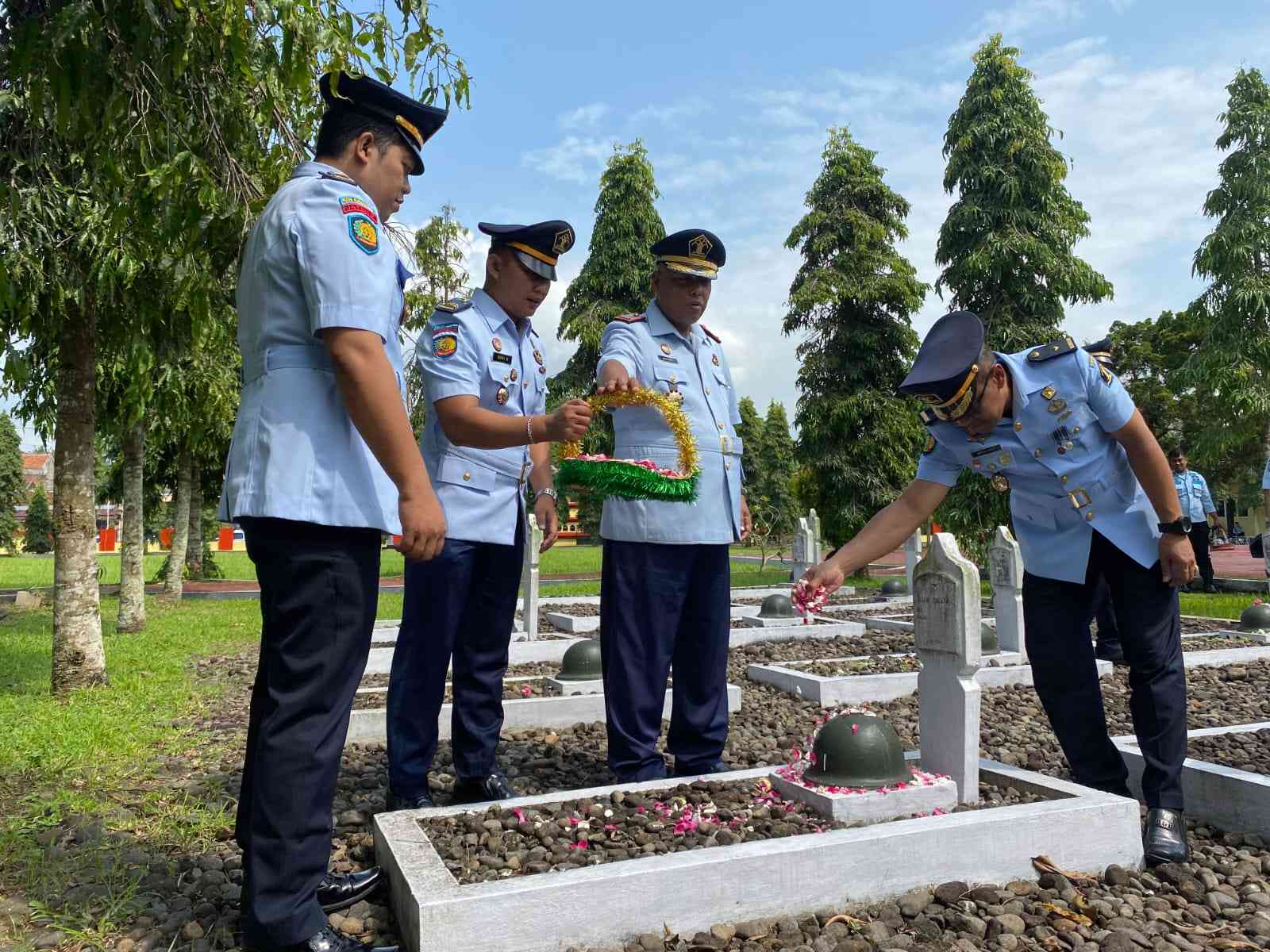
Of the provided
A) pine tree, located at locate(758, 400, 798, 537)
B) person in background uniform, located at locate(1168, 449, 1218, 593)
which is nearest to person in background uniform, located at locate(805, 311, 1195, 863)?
person in background uniform, located at locate(1168, 449, 1218, 593)

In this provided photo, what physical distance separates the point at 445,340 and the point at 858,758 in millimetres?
2295

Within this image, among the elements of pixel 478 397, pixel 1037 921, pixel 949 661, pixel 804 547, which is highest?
pixel 478 397

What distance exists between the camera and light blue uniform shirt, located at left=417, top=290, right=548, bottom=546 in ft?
12.5

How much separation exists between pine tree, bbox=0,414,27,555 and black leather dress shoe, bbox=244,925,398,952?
6041 cm

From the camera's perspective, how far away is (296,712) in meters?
2.45

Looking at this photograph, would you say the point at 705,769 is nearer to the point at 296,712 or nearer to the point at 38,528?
the point at 296,712

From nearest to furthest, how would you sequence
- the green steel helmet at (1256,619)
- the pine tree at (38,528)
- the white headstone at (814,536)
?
1. the green steel helmet at (1256,619)
2. the white headstone at (814,536)
3. the pine tree at (38,528)

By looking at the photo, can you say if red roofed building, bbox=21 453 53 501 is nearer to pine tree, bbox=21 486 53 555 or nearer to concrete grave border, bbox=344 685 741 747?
pine tree, bbox=21 486 53 555

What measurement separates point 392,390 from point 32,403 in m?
8.85

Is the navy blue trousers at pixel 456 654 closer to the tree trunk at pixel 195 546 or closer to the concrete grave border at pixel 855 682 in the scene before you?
the concrete grave border at pixel 855 682

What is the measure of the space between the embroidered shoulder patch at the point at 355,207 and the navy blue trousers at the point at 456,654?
1556mm

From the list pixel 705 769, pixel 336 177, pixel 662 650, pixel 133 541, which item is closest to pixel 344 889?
pixel 662 650

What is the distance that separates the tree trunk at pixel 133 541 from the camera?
461 inches

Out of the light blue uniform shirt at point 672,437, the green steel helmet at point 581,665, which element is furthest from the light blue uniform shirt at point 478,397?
the green steel helmet at point 581,665
